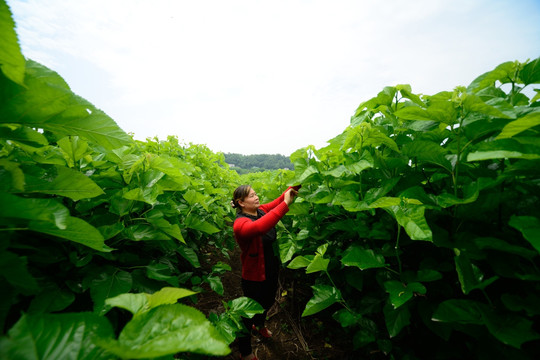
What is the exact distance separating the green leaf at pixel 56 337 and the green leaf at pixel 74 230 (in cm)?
25

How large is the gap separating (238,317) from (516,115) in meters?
1.96

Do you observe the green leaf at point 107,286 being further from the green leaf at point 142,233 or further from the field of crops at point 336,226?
the green leaf at point 142,233

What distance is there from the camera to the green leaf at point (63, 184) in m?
0.73

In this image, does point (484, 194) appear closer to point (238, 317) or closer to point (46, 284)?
point (238, 317)

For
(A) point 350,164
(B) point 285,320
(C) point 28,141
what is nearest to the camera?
(C) point 28,141

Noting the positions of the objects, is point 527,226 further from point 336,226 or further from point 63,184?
point 63,184

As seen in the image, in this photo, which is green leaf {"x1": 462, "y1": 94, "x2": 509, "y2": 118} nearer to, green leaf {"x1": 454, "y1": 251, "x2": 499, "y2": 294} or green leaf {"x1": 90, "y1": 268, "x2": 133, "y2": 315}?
green leaf {"x1": 454, "y1": 251, "x2": 499, "y2": 294}

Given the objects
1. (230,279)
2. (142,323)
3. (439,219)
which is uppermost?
(142,323)

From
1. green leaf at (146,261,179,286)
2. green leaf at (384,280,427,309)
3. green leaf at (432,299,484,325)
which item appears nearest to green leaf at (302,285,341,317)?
green leaf at (384,280,427,309)

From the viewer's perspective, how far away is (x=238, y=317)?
62.6 inches

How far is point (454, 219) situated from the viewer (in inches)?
40.1

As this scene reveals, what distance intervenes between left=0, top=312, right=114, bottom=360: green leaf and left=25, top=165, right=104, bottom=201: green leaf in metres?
0.42

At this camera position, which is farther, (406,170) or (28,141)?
(406,170)

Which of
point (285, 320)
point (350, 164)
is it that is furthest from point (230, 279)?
point (350, 164)
